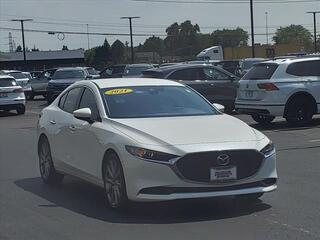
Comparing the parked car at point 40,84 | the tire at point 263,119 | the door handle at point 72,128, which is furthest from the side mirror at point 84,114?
the parked car at point 40,84

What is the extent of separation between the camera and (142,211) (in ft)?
24.4

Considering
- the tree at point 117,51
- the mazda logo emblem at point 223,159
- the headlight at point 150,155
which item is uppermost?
the tree at point 117,51

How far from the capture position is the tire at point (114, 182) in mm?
7258

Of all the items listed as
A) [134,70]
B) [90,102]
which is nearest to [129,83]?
[90,102]

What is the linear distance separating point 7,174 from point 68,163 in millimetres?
2208

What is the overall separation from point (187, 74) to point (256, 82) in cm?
412

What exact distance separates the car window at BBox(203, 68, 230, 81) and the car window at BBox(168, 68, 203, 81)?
22cm

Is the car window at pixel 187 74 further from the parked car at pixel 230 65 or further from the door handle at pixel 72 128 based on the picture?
the door handle at pixel 72 128

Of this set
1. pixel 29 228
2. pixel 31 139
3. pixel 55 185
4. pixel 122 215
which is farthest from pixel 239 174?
pixel 31 139

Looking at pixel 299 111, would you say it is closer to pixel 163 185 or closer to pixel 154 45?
pixel 163 185

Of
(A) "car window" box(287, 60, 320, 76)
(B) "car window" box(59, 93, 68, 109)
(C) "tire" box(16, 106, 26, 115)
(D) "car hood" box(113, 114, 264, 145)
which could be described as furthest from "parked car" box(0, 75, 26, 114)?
(D) "car hood" box(113, 114, 264, 145)

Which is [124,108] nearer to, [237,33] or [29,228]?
[29,228]

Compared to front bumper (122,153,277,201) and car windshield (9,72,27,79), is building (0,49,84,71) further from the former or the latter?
front bumper (122,153,277,201)

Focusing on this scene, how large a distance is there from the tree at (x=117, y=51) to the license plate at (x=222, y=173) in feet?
336
